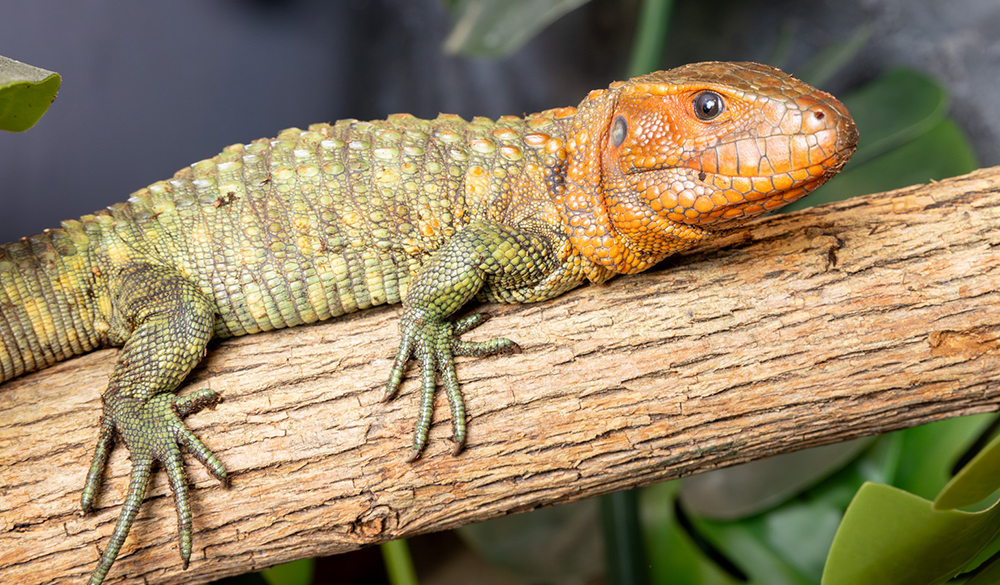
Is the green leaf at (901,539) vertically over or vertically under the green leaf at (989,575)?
over

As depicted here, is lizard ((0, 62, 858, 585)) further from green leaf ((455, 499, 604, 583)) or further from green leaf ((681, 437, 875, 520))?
green leaf ((455, 499, 604, 583))

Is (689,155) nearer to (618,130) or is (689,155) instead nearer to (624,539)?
(618,130)

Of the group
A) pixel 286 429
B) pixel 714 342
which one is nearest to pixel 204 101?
pixel 286 429

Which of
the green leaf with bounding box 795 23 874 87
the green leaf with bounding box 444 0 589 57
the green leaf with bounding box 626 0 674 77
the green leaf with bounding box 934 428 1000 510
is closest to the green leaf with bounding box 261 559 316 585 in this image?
the green leaf with bounding box 934 428 1000 510

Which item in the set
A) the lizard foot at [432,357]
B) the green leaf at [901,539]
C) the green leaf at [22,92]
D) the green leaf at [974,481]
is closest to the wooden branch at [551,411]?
the lizard foot at [432,357]

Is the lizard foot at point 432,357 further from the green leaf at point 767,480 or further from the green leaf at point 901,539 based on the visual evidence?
the green leaf at point 767,480

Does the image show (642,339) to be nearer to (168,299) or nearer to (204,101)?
(168,299)
